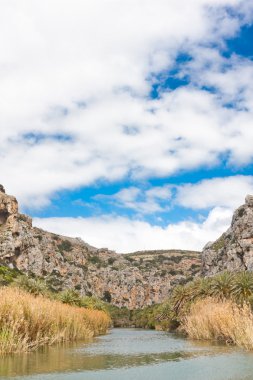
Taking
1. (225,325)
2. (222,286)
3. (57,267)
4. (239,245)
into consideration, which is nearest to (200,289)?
(222,286)

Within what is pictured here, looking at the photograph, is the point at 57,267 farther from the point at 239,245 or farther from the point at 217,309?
the point at 217,309

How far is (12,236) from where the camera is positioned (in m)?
141

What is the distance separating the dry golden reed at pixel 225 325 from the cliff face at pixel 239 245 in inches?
3113

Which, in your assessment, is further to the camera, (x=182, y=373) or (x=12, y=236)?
(x=12, y=236)

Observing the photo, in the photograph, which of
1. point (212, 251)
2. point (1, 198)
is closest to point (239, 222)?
point (212, 251)

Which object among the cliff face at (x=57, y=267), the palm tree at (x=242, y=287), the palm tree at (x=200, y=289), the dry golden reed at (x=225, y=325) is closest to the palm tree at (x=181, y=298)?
the palm tree at (x=200, y=289)

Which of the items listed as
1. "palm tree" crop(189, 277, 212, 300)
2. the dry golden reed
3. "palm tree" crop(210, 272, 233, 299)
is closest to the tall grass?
the dry golden reed

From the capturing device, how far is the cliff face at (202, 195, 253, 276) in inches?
5027

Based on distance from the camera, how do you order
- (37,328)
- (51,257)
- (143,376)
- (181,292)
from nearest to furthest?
(143,376), (37,328), (181,292), (51,257)

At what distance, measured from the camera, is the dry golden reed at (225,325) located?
29872 mm

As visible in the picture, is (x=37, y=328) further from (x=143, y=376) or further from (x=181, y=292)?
(x=181, y=292)

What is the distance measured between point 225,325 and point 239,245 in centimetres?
9741

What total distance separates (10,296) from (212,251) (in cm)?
13376

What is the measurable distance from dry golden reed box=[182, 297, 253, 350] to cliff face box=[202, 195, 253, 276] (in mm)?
79075
